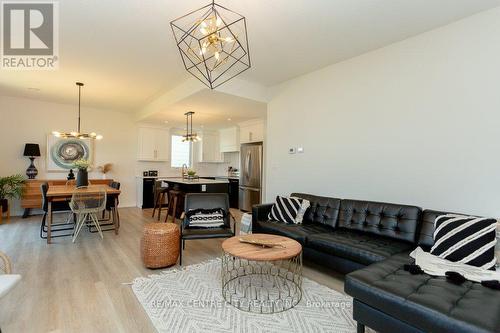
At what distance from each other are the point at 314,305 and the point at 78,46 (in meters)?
3.94

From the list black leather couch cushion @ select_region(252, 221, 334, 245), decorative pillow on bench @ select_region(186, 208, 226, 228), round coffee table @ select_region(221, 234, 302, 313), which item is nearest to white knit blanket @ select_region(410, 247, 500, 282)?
round coffee table @ select_region(221, 234, 302, 313)

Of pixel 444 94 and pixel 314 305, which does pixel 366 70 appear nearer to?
pixel 444 94

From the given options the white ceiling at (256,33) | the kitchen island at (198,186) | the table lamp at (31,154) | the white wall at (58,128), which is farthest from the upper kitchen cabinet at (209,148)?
the table lamp at (31,154)

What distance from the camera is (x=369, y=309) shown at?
1696mm

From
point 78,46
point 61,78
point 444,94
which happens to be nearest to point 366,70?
point 444,94

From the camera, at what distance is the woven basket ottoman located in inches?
115

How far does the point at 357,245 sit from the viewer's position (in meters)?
2.53

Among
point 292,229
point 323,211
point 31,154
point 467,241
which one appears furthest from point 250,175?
point 31,154

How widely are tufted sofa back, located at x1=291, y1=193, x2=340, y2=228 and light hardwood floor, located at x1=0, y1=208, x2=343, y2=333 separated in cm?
63

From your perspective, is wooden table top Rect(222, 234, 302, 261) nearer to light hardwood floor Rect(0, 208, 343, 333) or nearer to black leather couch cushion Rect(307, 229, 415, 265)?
black leather couch cushion Rect(307, 229, 415, 265)

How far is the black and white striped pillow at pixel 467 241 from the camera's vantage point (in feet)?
6.69

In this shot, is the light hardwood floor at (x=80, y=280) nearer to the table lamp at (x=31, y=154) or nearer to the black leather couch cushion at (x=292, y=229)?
the black leather couch cushion at (x=292, y=229)

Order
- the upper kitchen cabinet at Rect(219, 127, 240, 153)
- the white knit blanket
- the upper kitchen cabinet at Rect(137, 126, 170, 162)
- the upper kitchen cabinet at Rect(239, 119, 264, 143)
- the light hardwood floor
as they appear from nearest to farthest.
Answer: the white knit blanket < the light hardwood floor < the upper kitchen cabinet at Rect(239, 119, 264, 143) < the upper kitchen cabinet at Rect(137, 126, 170, 162) < the upper kitchen cabinet at Rect(219, 127, 240, 153)

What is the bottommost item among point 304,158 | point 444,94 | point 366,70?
point 304,158
